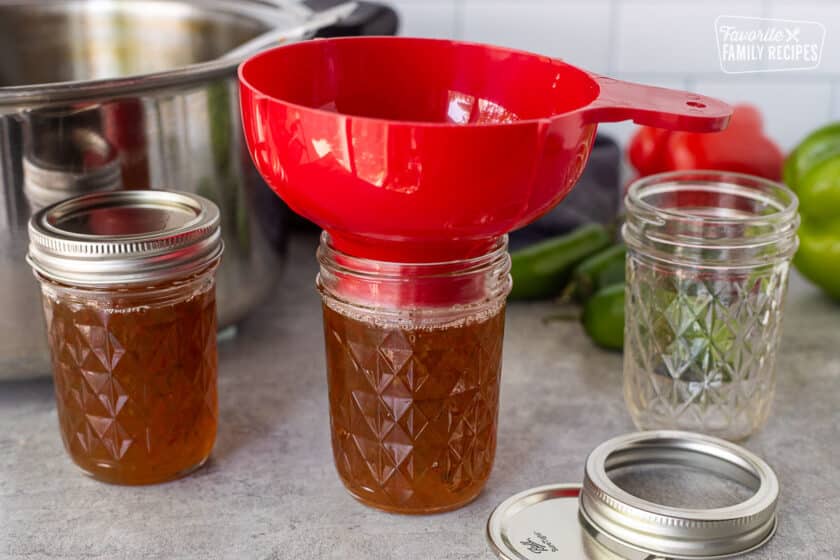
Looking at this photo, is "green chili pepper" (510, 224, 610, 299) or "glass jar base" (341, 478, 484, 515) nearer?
"glass jar base" (341, 478, 484, 515)

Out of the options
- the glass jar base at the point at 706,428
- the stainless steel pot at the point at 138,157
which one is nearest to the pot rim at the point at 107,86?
the stainless steel pot at the point at 138,157

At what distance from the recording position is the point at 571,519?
2.63 feet

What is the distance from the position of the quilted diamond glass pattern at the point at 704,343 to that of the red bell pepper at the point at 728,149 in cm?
43

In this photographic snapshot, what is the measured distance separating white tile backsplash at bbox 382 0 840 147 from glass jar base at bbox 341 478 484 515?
855mm

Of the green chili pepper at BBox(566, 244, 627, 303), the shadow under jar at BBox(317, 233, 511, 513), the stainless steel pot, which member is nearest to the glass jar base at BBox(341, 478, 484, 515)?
the shadow under jar at BBox(317, 233, 511, 513)

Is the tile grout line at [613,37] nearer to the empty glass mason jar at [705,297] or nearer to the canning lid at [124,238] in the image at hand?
the empty glass mason jar at [705,297]

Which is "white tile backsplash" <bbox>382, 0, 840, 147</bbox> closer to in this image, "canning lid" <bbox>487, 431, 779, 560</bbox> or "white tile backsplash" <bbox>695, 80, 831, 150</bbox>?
"white tile backsplash" <bbox>695, 80, 831, 150</bbox>

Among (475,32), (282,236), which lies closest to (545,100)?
(282,236)

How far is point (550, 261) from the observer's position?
1.20 meters

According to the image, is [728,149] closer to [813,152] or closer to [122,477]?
[813,152]

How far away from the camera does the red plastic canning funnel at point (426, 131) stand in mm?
645

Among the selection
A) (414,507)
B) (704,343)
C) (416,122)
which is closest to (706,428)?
(704,343)

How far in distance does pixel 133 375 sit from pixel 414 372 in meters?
0.21

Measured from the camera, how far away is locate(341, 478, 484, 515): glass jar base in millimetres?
806
